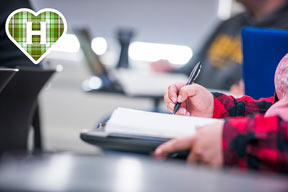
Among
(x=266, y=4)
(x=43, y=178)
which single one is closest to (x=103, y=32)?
(x=266, y=4)

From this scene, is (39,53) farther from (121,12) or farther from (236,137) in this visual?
(121,12)

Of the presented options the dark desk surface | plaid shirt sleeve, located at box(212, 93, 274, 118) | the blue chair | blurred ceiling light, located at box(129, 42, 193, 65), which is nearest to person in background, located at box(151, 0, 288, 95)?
blurred ceiling light, located at box(129, 42, 193, 65)

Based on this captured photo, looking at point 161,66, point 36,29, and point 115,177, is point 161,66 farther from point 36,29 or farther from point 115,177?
point 115,177

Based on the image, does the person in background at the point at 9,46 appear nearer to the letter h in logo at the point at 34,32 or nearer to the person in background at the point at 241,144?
the letter h in logo at the point at 34,32

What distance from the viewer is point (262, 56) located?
1.77 feet

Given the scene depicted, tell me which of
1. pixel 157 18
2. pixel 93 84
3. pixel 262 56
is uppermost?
pixel 157 18

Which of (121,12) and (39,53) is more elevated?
(121,12)

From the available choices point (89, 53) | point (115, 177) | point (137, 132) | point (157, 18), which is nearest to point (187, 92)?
point (137, 132)

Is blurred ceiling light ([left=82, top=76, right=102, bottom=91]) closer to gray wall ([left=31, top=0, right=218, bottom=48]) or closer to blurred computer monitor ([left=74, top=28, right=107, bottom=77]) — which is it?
blurred computer monitor ([left=74, top=28, right=107, bottom=77])

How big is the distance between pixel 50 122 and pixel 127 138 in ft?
6.06

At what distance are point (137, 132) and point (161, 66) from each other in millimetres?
1181

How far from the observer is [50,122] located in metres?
2.13

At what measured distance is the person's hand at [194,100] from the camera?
45 centimetres

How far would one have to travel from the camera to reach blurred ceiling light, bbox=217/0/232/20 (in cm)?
218
